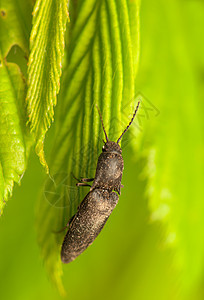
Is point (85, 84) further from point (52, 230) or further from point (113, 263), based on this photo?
point (113, 263)

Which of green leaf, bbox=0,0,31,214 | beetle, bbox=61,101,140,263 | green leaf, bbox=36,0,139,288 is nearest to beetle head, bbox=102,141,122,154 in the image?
beetle, bbox=61,101,140,263

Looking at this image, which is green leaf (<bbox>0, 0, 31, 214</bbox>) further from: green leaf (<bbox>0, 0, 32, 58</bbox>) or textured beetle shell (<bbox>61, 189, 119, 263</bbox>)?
textured beetle shell (<bbox>61, 189, 119, 263</bbox>)

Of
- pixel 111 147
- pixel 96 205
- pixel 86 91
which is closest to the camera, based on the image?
pixel 86 91

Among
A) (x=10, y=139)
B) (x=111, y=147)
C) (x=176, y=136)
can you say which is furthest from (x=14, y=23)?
(x=176, y=136)

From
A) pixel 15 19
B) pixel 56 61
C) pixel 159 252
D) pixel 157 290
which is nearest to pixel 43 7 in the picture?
pixel 56 61

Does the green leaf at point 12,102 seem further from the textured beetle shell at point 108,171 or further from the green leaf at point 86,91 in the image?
the textured beetle shell at point 108,171

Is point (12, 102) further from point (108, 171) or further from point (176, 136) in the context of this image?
point (176, 136)
